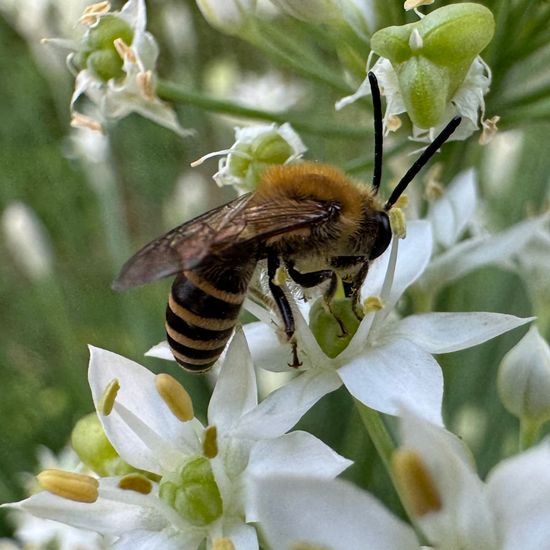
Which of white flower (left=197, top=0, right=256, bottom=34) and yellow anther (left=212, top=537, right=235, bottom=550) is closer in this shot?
yellow anther (left=212, top=537, right=235, bottom=550)

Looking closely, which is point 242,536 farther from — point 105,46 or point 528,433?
point 105,46

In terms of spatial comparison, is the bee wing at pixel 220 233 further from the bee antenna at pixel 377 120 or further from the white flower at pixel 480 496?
the white flower at pixel 480 496

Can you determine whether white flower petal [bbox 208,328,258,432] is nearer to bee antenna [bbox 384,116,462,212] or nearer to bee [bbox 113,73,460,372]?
bee [bbox 113,73,460,372]

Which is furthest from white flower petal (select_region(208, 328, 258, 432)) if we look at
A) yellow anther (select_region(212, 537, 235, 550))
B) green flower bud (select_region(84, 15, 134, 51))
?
green flower bud (select_region(84, 15, 134, 51))

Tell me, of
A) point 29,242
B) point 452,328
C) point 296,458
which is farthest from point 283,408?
point 29,242

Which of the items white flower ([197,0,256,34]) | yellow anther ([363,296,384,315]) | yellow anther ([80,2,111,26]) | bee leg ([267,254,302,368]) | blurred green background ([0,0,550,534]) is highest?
yellow anther ([80,2,111,26])

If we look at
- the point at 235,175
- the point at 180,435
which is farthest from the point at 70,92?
the point at 180,435

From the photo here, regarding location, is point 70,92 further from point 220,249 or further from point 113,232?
point 220,249

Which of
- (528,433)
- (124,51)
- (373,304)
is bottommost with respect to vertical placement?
(528,433)
